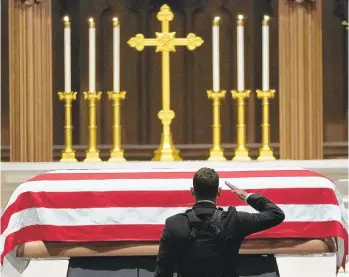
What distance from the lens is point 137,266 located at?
4.38 m

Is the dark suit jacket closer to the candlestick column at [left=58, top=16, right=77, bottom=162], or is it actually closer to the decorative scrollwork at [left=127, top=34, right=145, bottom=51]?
the candlestick column at [left=58, top=16, right=77, bottom=162]

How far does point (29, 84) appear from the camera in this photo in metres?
7.11

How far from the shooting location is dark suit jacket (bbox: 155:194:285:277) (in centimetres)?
324

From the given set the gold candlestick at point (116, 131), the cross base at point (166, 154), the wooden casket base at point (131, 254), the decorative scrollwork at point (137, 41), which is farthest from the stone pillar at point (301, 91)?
the wooden casket base at point (131, 254)

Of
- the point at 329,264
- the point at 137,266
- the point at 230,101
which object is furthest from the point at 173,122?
the point at 137,266

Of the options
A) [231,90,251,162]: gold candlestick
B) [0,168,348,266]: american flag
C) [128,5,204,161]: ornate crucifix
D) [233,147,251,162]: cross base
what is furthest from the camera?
[128,5,204,161]: ornate crucifix

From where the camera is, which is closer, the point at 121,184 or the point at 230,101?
the point at 121,184

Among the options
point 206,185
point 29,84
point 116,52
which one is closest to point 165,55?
point 116,52

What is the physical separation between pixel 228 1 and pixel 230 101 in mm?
929

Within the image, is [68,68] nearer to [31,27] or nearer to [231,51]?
[31,27]

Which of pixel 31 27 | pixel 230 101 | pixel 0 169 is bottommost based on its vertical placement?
pixel 0 169

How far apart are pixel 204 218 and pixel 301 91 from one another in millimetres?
4062

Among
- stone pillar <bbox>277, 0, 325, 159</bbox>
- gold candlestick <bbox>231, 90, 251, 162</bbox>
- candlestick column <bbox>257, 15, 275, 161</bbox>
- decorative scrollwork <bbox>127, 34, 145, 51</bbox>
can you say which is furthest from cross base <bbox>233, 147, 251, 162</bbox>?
decorative scrollwork <bbox>127, 34, 145, 51</bbox>

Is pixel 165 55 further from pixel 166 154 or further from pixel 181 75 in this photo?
pixel 181 75
